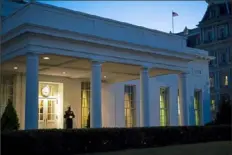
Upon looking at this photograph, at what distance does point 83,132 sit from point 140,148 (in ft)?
9.71

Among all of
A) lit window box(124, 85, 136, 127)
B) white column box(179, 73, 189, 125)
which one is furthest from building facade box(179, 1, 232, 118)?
white column box(179, 73, 189, 125)

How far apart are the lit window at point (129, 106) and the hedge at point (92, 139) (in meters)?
7.58

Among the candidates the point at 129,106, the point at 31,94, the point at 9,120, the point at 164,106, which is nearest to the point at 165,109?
the point at 164,106

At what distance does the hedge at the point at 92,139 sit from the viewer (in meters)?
10.9

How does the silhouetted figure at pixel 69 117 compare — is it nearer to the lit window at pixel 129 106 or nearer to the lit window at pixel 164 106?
the lit window at pixel 129 106

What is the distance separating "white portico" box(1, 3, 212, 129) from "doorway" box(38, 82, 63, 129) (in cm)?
6

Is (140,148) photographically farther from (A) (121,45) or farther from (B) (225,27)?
(B) (225,27)

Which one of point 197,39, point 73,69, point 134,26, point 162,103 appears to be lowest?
point 162,103

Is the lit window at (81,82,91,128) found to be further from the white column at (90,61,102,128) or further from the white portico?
the white column at (90,61,102,128)

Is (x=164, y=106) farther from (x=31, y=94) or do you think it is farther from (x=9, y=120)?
(x=31, y=94)

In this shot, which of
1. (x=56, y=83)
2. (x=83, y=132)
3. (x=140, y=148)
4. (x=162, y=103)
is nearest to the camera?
(x=83, y=132)

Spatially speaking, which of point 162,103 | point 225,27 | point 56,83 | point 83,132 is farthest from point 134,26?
point 225,27

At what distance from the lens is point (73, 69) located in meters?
19.3

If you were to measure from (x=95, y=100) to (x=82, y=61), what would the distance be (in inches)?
87.5
